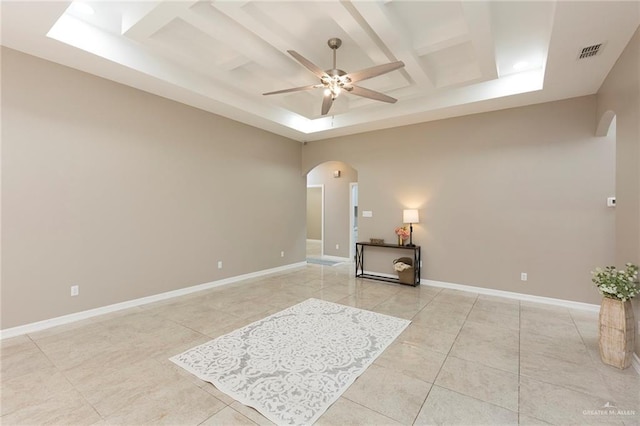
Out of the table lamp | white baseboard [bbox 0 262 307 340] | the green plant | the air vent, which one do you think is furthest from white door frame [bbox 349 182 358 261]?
the green plant

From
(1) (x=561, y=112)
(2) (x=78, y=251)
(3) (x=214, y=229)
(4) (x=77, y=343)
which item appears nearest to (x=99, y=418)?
(4) (x=77, y=343)

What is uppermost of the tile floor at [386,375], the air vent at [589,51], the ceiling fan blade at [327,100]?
the air vent at [589,51]

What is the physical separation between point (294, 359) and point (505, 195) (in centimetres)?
415

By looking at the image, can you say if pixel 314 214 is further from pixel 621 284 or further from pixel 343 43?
pixel 621 284

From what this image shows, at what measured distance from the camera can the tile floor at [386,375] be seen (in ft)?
6.23

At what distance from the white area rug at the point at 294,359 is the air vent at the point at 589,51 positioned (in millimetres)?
3516

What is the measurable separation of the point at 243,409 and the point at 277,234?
4456mm

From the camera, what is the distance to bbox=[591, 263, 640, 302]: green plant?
7.79ft

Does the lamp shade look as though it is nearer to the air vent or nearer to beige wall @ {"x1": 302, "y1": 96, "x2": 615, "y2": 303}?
beige wall @ {"x1": 302, "y1": 96, "x2": 615, "y2": 303}

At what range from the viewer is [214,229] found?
5051mm

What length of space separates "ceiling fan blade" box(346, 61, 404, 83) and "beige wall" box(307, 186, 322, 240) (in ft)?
25.2

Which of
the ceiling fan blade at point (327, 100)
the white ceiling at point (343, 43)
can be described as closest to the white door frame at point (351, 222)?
the white ceiling at point (343, 43)

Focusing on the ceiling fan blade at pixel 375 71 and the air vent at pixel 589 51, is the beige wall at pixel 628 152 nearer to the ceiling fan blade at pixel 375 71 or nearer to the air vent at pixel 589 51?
the air vent at pixel 589 51

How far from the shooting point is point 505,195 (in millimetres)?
4559
